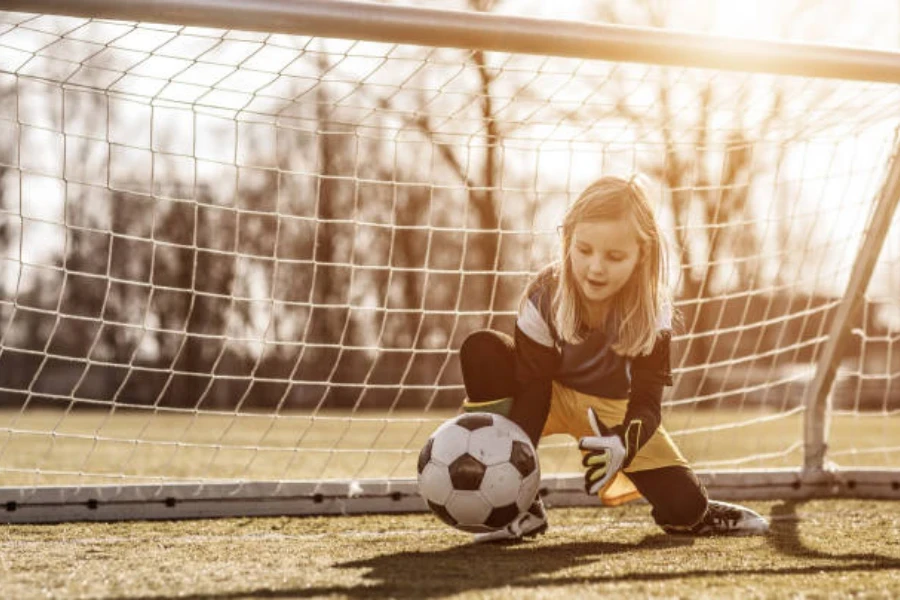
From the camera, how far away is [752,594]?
1937 millimetres

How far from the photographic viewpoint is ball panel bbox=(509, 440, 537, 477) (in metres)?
2.56

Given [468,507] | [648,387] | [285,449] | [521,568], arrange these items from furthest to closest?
[285,449] < [648,387] < [468,507] < [521,568]

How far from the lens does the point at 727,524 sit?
2.82 metres

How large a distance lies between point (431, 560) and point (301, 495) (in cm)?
101

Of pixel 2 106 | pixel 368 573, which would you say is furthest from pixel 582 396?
pixel 2 106

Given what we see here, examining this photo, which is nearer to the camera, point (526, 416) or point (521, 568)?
point (521, 568)

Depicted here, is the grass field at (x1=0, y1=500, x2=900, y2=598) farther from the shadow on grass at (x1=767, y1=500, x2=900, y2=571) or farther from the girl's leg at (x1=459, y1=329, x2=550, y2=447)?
the girl's leg at (x1=459, y1=329, x2=550, y2=447)

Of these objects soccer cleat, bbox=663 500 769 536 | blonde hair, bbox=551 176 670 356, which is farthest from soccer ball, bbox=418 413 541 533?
soccer cleat, bbox=663 500 769 536

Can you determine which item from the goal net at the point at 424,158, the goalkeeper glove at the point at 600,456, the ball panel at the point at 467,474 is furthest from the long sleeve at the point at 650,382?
the goal net at the point at 424,158

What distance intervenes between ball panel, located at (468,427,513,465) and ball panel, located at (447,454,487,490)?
2 centimetres

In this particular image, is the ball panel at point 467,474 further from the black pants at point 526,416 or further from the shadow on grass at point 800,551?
the shadow on grass at point 800,551

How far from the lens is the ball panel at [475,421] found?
2.62m

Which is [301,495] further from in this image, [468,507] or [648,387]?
[648,387]

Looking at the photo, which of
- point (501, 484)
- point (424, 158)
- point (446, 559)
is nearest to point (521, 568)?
point (446, 559)
